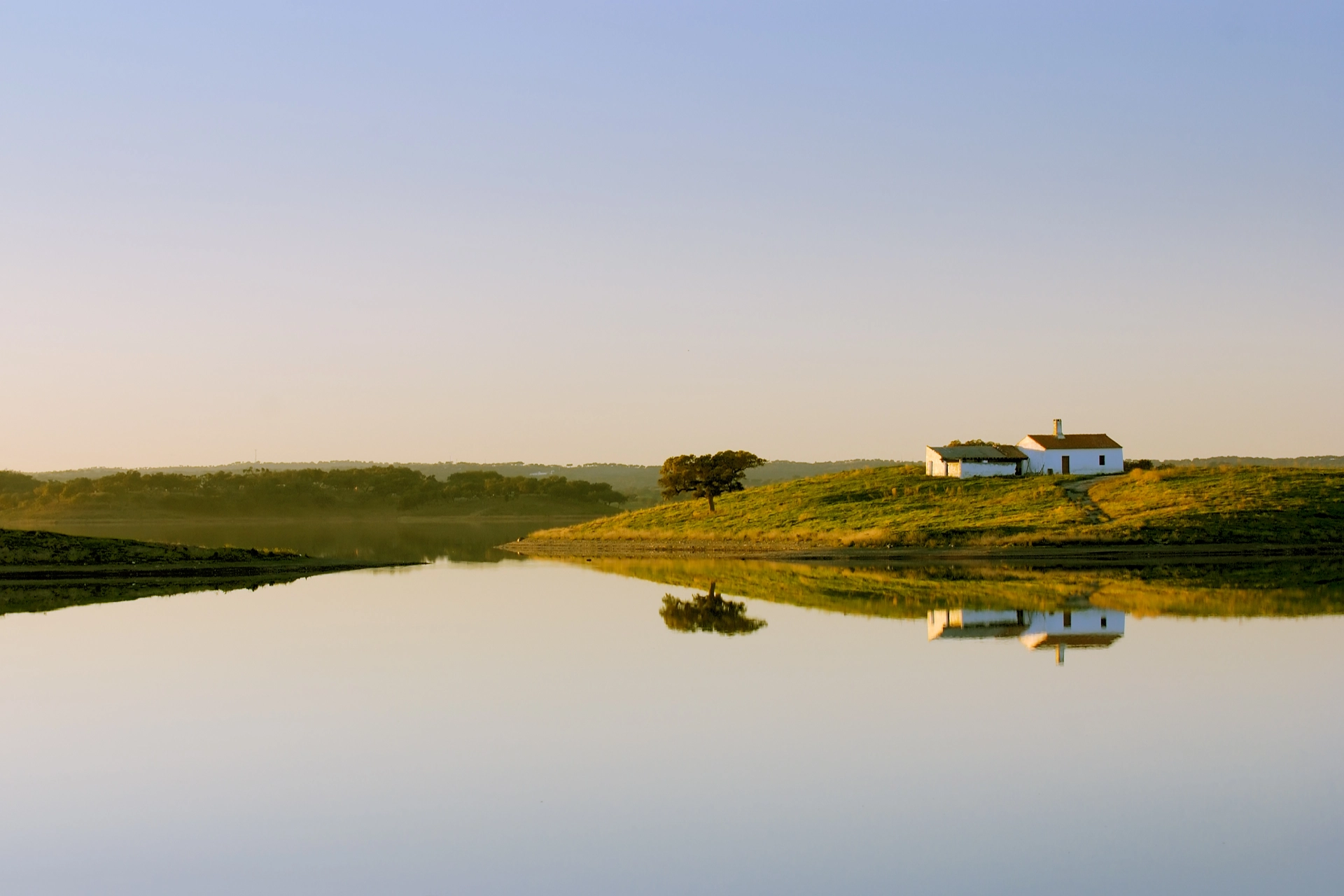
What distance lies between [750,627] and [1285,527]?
5031cm

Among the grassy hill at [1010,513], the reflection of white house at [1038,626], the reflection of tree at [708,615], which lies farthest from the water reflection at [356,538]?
the reflection of white house at [1038,626]

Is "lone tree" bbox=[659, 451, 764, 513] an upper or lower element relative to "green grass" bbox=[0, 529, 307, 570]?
upper

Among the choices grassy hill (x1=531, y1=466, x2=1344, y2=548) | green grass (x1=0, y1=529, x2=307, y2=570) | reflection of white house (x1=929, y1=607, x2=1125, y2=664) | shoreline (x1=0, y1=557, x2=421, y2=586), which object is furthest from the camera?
grassy hill (x1=531, y1=466, x2=1344, y2=548)

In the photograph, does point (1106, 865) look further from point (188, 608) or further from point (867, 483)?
point (867, 483)

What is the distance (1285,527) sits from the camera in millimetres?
76062

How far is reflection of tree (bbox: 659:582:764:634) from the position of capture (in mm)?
40875

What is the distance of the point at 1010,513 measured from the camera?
8538cm

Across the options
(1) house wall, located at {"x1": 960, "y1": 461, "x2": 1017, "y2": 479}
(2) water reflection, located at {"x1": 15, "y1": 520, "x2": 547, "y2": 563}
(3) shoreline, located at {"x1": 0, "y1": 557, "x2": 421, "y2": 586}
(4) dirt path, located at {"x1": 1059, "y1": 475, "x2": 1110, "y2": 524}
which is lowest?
(2) water reflection, located at {"x1": 15, "y1": 520, "x2": 547, "y2": 563}

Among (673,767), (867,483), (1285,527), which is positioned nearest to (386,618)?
(673,767)

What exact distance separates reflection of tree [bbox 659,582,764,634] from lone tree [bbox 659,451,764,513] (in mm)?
54874

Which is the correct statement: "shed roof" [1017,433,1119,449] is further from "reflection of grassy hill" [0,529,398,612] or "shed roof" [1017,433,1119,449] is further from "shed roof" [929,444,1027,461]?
"reflection of grassy hill" [0,529,398,612]

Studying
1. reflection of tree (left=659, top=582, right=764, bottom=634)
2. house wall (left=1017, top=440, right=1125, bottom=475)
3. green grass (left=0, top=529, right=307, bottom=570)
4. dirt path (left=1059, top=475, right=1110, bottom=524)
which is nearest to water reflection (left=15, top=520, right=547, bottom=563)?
green grass (left=0, top=529, right=307, bottom=570)

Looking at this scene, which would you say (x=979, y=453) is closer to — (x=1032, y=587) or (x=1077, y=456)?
(x=1077, y=456)

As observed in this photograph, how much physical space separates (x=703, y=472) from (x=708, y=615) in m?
64.8
